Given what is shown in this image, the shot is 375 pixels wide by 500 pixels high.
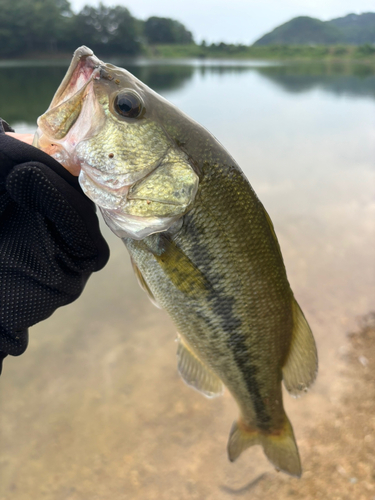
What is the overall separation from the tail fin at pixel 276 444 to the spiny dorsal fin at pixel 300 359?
39 cm

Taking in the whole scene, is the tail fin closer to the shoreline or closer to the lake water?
the lake water

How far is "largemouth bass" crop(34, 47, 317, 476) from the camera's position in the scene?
1.38 m

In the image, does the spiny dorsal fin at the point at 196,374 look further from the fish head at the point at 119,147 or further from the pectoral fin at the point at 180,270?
the fish head at the point at 119,147

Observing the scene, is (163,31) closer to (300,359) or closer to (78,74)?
(78,74)

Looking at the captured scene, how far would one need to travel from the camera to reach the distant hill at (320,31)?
98.4m

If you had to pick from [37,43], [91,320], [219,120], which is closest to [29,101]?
[219,120]

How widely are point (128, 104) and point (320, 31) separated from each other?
13273cm

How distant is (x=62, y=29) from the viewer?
153ft

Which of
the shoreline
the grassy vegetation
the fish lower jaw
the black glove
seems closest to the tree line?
the shoreline

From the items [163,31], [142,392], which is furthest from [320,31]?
[142,392]

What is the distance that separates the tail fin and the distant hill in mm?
116226

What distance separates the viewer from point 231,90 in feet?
81.3

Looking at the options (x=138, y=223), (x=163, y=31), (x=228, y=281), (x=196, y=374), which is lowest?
(x=196, y=374)

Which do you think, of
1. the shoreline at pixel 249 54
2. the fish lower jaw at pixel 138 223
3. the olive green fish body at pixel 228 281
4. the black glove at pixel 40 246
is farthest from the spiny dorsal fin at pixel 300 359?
the shoreline at pixel 249 54
